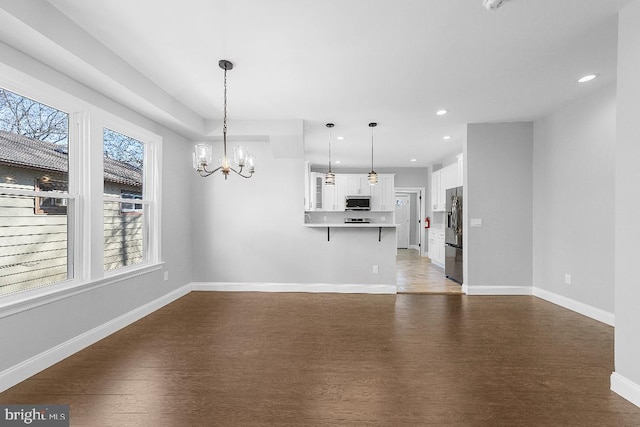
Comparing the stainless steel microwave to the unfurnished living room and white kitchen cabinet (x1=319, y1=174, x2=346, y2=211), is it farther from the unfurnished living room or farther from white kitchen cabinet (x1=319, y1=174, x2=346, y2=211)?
the unfurnished living room

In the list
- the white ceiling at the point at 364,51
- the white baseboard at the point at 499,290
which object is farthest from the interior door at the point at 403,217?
the white ceiling at the point at 364,51

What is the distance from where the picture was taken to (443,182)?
23.1ft

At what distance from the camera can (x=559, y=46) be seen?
2.45m

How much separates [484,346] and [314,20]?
10.4 feet

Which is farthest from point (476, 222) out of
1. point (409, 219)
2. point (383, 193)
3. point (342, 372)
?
point (409, 219)

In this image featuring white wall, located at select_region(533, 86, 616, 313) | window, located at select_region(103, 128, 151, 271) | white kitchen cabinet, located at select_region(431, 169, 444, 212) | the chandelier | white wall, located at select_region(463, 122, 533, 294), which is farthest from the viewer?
white kitchen cabinet, located at select_region(431, 169, 444, 212)

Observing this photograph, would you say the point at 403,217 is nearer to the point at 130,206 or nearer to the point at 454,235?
the point at 454,235

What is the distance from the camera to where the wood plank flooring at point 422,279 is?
4.73m

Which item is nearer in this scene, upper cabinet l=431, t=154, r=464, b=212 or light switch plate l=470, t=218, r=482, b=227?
light switch plate l=470, t=218, r=482, b=227

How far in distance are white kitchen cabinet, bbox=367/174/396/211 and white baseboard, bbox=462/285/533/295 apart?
401cm

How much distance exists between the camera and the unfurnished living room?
195cm

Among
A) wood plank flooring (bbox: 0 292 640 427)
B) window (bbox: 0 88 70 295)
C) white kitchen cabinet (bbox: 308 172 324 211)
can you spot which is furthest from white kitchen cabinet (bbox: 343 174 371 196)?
window (bbox: 0 88 70 295)

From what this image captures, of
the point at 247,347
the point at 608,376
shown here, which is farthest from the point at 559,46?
the point at 247,347

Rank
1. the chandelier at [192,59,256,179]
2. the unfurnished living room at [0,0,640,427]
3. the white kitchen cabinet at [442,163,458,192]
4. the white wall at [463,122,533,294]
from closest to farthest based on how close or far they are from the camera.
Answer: the unfurnished living room at [0,0,640,427] → the chandelier at [192,59,256,179] → the white wall at [463,122,533,294] → the white kitchen cabinet at [442,163,458,192]
